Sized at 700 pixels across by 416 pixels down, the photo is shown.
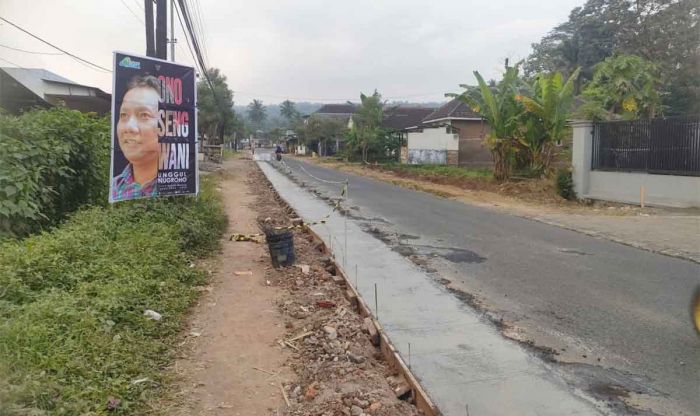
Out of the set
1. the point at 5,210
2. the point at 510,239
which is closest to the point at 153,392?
the point at 5,210

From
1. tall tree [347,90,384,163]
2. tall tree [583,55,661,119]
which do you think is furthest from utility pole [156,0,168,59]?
tall tree [347,90,384,163]

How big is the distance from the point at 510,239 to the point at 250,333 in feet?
24.0

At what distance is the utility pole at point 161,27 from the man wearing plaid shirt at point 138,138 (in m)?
3.03

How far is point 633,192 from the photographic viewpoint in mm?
17078

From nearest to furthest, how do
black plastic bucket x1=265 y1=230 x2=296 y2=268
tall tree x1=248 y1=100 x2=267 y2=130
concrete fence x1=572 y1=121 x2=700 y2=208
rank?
black plastic bucket x1=265 y1=230 x2=296 y2=268
concrete fence x1=572 y1=121 x2=700 y2=208
tall tree x1=248 y1=100 x2=267 y2=130

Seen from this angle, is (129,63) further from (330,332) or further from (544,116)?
(544,116)

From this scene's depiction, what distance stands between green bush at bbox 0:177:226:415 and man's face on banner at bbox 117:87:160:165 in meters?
1.29

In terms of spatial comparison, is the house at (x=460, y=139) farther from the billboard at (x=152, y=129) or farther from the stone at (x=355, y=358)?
the stone at (x=355, y=358)

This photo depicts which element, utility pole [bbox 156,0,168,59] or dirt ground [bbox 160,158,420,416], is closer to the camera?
dirt ground [bbox 160,158,420,416]

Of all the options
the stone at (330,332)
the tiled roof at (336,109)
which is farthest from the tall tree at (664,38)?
the tiled roof at (336,109)

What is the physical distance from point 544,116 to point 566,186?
3.61m

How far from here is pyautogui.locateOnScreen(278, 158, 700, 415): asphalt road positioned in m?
4.74

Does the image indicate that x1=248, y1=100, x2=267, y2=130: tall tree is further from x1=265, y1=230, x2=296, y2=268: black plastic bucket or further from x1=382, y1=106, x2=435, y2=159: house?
x1=265, y1=230, x2=296, y2=268: black plastic bucket

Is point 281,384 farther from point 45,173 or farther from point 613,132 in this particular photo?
point 613,132
